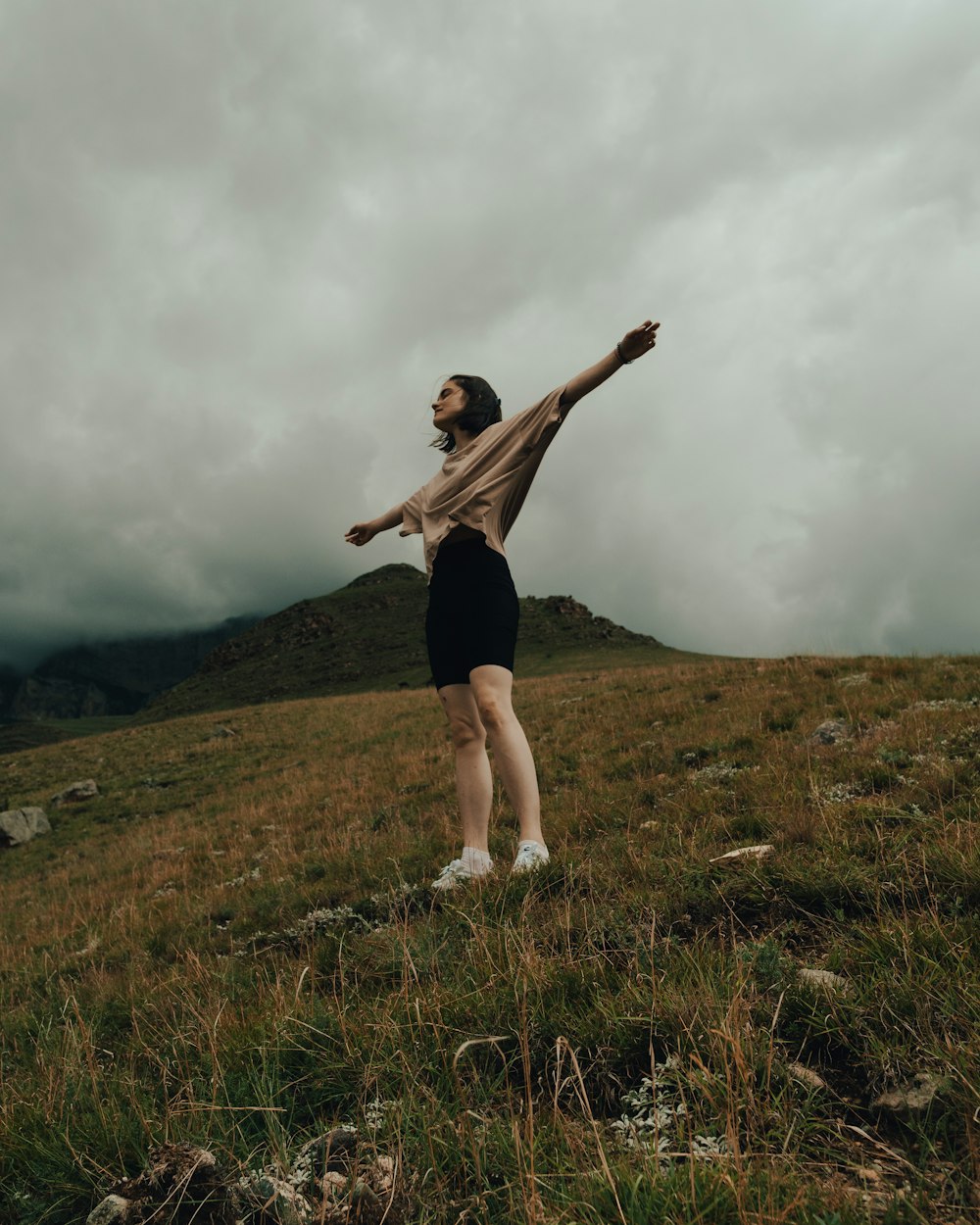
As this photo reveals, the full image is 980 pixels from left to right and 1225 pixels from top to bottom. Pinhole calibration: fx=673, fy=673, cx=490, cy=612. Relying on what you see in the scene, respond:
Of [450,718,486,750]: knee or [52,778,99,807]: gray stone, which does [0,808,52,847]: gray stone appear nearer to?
[52,778,99,807]: gray stone

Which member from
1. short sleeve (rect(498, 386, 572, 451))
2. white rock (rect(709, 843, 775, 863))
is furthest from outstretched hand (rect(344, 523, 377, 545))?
white rock (rect(709, 843, 775, 863))

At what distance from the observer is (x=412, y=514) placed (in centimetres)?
510

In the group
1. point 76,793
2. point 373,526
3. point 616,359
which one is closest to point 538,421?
point 616,359

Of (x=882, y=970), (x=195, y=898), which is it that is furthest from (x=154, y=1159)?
(x=195, y=898)

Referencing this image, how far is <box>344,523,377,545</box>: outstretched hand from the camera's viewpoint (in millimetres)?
5586

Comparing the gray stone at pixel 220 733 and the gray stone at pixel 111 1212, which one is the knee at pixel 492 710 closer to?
the gray stone at pixel 111 1212

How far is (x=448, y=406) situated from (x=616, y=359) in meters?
1.43

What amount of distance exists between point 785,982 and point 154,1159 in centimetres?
182

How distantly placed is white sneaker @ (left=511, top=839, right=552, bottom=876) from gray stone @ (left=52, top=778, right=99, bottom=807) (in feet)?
64.0

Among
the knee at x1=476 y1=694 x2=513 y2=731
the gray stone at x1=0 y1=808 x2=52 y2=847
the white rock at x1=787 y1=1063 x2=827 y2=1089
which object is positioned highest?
the knee at x1=476 y1=694 x2=513 y2=731

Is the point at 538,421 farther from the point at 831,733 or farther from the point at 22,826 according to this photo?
the point at 22,826

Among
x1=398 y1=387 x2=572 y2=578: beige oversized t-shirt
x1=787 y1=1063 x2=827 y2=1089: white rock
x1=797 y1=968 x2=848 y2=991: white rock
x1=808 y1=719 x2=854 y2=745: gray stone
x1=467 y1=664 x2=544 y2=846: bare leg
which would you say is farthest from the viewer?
x1=808 y1=719 x2=854 y2=745: gray stone

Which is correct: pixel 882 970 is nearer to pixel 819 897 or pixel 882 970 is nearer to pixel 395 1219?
pixel 819 897

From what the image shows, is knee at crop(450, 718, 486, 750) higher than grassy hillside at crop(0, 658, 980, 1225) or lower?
higher
